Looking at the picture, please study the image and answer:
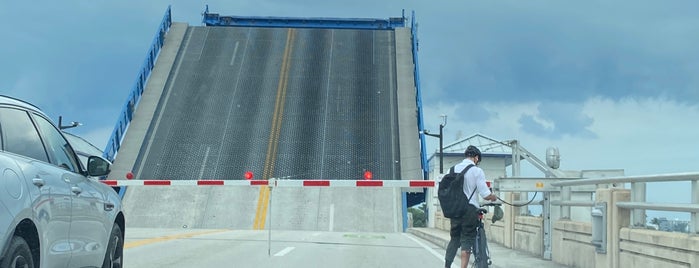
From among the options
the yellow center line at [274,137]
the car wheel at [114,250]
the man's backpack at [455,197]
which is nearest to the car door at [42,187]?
the car wheel at [114,250]

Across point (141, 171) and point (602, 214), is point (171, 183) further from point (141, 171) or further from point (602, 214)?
point (602, 214)

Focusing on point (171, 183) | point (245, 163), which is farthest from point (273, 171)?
point (171, 183)

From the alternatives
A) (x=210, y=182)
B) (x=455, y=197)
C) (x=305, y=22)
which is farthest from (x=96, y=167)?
(x=305, y=22)

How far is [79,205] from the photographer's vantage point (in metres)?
5.29

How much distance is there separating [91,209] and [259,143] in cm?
2364

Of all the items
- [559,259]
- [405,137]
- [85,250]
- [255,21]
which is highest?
[255,21]

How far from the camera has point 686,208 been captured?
6.44m

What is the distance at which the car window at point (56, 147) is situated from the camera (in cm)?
532

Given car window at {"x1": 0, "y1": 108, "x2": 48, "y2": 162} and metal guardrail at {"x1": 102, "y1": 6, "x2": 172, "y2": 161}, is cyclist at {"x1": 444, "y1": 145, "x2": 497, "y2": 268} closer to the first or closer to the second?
car window at {"x1": 0, "y1": 108, "x2": 48, "y2": 162}

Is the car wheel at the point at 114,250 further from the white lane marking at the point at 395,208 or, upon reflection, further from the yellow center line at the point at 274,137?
the white lane marking at the point at 395,208

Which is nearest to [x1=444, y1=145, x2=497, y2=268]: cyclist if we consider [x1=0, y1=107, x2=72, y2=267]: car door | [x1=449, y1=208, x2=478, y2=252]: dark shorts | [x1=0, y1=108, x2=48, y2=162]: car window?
[x1=449, y1=208, x2=478, y2=252]: dark shorts

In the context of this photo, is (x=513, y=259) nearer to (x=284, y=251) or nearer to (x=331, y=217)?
(x=284, y=251)

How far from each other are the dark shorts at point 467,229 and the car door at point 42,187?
4309 millimetres

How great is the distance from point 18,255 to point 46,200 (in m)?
0.53
